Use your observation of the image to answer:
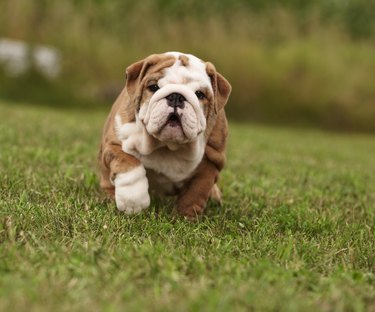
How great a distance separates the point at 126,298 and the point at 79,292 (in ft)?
0.50

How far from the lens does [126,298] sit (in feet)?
6.50

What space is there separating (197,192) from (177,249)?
80cm

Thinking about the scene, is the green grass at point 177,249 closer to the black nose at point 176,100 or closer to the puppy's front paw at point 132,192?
the puppy's front paw at point 132,192

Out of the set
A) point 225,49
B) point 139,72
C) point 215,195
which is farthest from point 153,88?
point 225,49

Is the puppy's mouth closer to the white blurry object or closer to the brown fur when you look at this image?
the brown fur

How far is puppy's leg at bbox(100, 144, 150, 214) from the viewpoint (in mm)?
3105

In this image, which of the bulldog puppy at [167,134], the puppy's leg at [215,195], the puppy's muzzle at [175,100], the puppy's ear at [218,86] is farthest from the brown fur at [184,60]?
the puppy's leg at [215,195]

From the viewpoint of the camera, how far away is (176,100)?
2.93 metres

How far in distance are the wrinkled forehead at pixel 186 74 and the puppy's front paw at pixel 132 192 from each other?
472 millimetres

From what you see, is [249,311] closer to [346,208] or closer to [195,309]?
[195,309]

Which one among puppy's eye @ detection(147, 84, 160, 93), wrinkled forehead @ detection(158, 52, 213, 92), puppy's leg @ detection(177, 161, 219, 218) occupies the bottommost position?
puppy's leg @ detection(177, 161, 219, 218)

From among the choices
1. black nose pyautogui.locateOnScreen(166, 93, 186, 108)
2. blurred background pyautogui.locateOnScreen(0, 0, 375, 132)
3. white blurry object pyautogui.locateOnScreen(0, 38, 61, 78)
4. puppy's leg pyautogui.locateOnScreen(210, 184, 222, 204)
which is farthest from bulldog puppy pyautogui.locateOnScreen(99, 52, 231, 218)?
white blurry object pyautogui.locateOnScreen(0, 38, 61, 78)

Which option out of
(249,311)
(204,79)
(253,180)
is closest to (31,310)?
(249,311)

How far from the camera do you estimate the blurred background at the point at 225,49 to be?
50.3 ft
